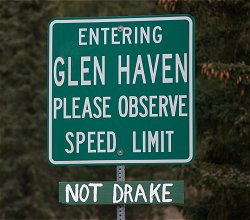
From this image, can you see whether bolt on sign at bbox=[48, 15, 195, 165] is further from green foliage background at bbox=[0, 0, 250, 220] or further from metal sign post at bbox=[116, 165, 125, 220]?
green foliage background at bbox=[0, 0, 250, 220]

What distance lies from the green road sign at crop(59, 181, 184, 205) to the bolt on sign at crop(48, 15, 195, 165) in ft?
0.43

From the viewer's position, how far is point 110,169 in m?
40.4

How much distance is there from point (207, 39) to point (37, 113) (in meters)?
26.0

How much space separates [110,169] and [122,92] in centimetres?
3534

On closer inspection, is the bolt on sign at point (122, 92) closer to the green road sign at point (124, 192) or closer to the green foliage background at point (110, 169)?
the green road sign at point (124, 192)

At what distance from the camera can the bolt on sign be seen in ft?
16.8

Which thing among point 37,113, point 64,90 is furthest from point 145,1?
point 64,90

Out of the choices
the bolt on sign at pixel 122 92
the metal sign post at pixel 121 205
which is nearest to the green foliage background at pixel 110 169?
the bolt on sign at pixel 122 92

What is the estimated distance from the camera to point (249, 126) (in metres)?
11.5

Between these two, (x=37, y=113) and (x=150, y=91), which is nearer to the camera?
(x=150, y=91)

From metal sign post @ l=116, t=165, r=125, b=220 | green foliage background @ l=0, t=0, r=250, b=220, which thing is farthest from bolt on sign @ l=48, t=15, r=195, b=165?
green foliage background @ l=0, t=0, r=250, b=220

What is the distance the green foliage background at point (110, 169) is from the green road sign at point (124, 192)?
6160 mm

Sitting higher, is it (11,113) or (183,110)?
(183,110)

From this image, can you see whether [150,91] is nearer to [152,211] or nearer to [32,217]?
[32,217]
